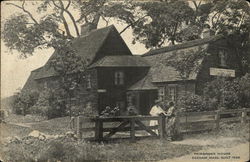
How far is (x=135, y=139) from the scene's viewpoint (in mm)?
9461

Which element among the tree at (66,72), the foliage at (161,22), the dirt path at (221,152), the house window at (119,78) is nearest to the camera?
the dirt path at (221,152)

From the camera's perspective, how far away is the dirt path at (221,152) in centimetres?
832

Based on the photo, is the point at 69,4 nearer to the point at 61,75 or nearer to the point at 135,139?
the point at 61,75

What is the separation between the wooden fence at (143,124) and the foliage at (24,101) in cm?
117

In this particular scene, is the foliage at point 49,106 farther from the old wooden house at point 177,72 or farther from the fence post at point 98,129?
the old wooden house at point 177,72

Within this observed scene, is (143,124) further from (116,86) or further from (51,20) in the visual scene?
(51,20)

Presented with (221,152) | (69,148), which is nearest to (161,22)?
(221,152)

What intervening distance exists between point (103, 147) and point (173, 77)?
201 inches

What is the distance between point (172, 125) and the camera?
9930mm

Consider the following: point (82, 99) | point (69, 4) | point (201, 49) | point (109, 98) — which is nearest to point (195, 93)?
point (201, 49)

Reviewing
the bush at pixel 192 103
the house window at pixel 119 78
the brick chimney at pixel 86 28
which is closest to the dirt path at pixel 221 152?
the bush at pixel 192 103

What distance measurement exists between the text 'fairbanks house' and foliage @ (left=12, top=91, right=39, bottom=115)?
89 cm

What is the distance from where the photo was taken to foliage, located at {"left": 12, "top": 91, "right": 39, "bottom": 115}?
9.18 m

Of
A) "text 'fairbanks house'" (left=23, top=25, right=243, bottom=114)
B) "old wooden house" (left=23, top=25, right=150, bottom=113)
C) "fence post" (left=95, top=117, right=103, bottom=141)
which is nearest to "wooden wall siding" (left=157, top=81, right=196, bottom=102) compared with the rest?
"text 'fairbanks house'" (left=23, top=25, right=243, bottom=114)
